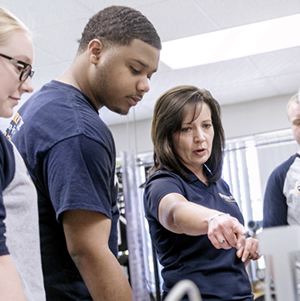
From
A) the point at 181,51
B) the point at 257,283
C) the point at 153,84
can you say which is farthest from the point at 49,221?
the point at 257,283

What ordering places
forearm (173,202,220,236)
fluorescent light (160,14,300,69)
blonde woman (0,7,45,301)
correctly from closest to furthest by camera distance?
blonde woman (0,7,45,301)
forearm (173,202,220,236)
fluorescent light (160,14,300,69)

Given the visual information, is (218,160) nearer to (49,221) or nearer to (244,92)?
(49,221)

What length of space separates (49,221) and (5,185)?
0.20m

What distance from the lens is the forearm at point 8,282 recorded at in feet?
2.21

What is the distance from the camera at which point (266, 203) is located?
1.79 metres

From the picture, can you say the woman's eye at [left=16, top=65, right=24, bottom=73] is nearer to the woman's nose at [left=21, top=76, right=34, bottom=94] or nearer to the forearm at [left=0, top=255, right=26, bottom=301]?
the woman's nose at [left=21, top=76, right=34, bottom=94]

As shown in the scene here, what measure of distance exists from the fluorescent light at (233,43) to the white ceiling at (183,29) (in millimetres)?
113

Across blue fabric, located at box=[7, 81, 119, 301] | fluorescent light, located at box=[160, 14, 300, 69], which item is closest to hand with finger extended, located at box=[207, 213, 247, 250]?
blue fabric, located at box=[7, 81, 119, 301]

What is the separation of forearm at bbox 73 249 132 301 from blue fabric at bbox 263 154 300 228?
0.98 metres

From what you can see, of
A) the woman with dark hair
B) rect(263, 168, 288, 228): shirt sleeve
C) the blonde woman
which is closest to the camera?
the blonde woman

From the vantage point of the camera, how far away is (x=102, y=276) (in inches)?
34.4

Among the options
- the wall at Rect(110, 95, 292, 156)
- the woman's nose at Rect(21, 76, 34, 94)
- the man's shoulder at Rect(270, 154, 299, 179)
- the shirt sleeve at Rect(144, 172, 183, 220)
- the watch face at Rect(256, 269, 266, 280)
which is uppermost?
the wall at Rect(110, 95, 292, 156)

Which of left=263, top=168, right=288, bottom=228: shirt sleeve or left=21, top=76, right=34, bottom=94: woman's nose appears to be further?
left=263, top=168, right=288, bottom=228: shirt sleeve

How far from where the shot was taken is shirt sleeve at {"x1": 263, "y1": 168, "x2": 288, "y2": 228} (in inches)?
67.3
